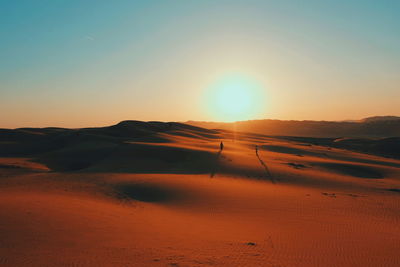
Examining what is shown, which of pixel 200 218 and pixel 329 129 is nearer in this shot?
pixel 200 218

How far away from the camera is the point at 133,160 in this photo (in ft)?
80.0

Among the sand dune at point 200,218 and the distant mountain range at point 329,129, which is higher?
the distant mountain range at point 329,129

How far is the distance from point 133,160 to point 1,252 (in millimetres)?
18316

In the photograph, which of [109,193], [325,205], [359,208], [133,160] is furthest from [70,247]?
[133,160]

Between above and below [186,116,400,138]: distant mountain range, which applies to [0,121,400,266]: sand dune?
below

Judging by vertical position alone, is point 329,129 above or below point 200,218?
above

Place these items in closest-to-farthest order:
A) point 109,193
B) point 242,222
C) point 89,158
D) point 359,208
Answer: point 242,222
point 359,208
point 109,193
point 89,158

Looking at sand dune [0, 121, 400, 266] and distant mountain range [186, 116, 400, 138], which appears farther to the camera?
distant mountain range [186, 116, 400, 138]

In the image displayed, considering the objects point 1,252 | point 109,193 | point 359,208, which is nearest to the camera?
point 1,252

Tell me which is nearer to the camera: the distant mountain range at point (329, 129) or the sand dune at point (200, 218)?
the sand dune at point (200, 218)

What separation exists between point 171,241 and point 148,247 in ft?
2.49

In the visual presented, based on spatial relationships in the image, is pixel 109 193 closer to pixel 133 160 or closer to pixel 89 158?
pixel 133 160

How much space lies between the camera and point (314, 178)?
1923 cm

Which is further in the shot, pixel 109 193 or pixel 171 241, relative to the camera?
pixel 109 193
